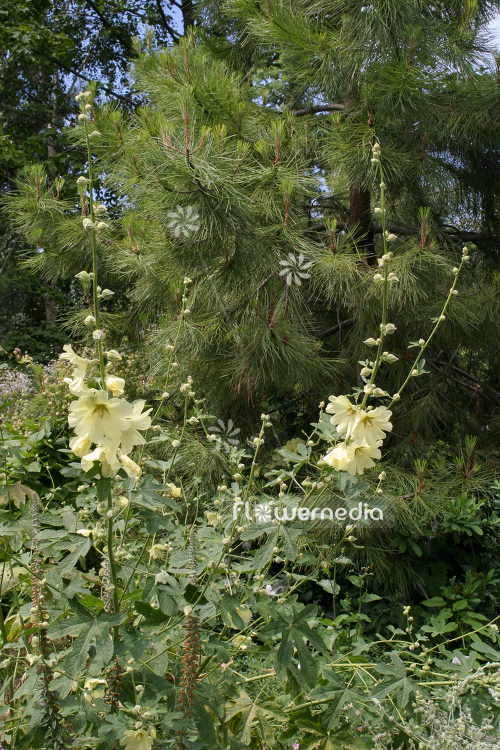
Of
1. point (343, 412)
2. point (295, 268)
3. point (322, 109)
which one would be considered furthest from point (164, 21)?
point (343, 412)

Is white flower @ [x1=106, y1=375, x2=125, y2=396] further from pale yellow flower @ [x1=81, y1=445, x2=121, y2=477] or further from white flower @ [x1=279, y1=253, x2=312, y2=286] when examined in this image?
white flower @ [x1=279, y1=253, x2=312, y2=286]

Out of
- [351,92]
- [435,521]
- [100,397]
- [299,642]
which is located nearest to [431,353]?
[435,521]

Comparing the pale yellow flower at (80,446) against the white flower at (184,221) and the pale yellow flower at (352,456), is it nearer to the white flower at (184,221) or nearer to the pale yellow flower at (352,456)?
the pale yellow flower at (352,456)

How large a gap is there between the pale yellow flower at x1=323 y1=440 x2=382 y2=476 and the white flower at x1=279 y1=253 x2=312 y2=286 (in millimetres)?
1066

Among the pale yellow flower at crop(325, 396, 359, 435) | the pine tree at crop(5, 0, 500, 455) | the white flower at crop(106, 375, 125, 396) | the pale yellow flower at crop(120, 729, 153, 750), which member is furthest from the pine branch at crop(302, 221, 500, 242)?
the pale yellow flower at crop(120, 729, 153, 750)

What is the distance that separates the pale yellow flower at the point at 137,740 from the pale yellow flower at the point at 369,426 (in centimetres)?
48

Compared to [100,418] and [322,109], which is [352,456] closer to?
[100,418]

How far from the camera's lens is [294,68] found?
208cm

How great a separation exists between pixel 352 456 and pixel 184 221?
1.14 metres

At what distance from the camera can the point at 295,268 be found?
187cm

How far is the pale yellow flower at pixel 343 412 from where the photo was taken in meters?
0.83

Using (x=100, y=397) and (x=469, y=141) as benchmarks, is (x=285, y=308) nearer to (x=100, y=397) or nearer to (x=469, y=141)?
(x=469, y=141)

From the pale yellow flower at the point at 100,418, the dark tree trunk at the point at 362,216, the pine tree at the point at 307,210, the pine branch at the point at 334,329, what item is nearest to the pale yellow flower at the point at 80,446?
the pale yellow flower at the point at 100,418

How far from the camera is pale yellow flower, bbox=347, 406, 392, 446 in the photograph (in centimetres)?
82
